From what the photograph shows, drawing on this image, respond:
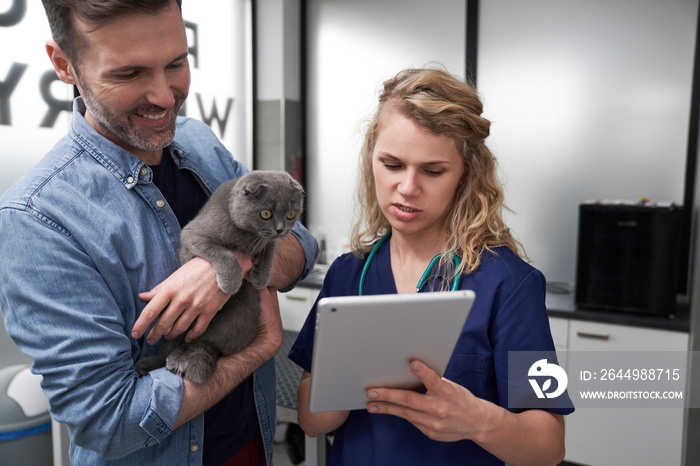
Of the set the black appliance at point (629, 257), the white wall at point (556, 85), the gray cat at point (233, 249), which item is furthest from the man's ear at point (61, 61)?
the black appliance at point (629, 257)

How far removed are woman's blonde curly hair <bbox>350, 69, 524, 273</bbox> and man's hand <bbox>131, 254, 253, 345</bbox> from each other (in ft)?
1.74

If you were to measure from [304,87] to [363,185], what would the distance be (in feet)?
8.51

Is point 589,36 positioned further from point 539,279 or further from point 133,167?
point 133,167

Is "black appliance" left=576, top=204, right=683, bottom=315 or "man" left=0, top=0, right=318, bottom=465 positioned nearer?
"man" left=0, top=0, right=318, bottom=465

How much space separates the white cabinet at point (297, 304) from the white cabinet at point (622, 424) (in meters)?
1.47

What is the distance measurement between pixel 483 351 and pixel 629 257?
1.76 metres

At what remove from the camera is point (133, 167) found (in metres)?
1.04

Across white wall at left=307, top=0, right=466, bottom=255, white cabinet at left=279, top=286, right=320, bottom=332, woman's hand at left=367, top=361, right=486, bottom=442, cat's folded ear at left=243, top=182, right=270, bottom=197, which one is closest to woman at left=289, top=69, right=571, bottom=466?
woman's hand at left=367, top=361, right=486, bottom=442

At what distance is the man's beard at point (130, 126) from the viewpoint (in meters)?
0.98

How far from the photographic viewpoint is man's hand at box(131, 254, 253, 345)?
0.95 metres

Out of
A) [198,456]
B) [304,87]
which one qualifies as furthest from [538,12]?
[198,456]

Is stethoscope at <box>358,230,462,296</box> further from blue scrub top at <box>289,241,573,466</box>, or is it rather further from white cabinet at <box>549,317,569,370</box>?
white cabinet at <box>549,317,569,370</box>

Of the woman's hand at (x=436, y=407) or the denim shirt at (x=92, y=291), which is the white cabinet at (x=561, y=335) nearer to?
the woman's hand at (x=436, y=407)

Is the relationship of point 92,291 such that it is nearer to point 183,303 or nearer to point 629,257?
point 183,303
